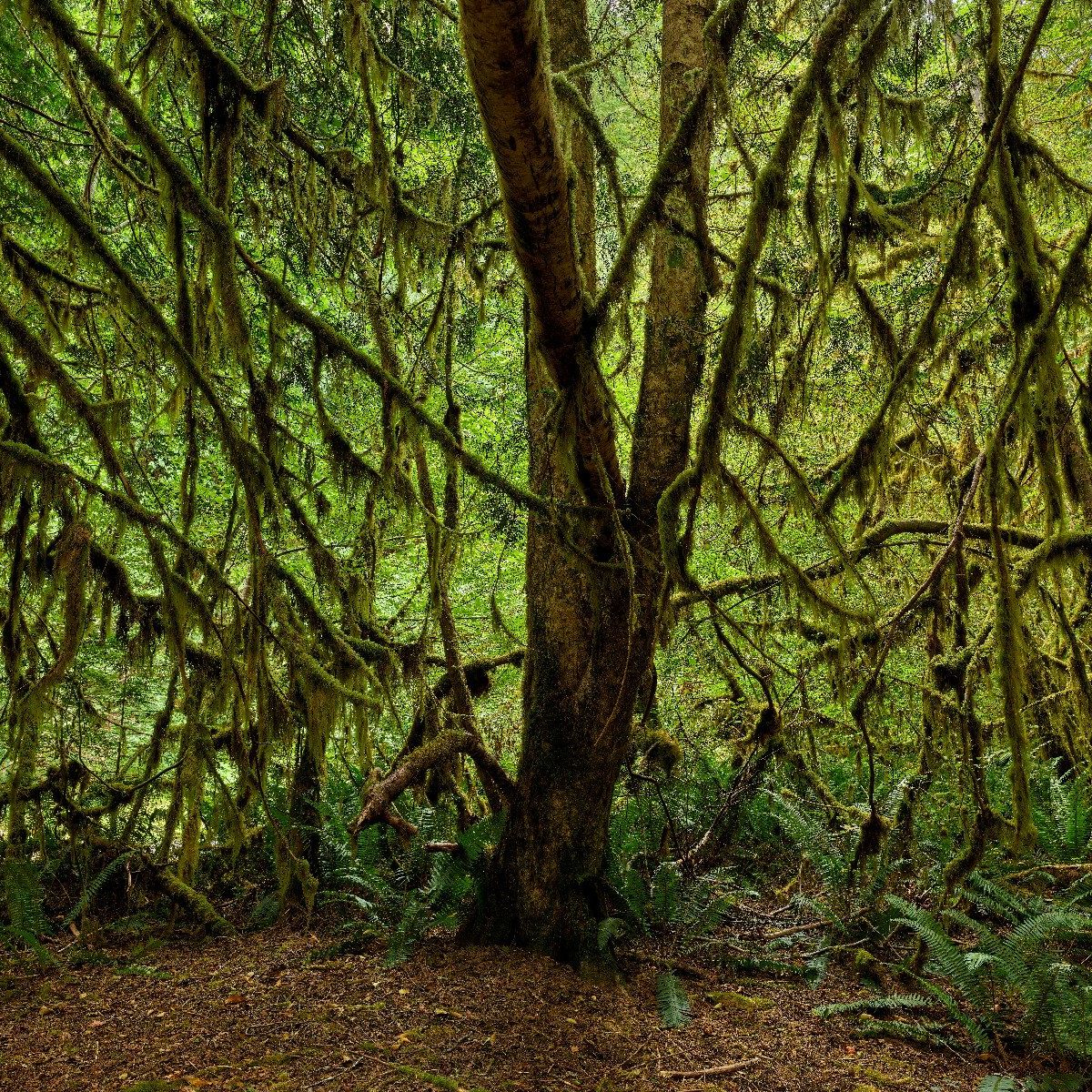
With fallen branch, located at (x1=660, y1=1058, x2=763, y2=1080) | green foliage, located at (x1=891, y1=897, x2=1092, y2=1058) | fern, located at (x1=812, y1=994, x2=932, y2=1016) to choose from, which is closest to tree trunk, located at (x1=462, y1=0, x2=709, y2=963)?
fallen branch, located at (x1=660, y1=1058, x2=763, y2=1080)

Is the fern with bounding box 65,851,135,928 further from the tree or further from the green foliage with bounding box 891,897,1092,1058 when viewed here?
the green foliage with bounding box 891,897,1092,1058

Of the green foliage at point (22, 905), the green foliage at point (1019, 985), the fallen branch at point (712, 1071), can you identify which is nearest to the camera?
the fallen branch at point (712, 1071)

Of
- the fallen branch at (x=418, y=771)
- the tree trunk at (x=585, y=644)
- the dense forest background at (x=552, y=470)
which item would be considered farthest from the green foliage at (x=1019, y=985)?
the fallen branch at (x=418, y=771)

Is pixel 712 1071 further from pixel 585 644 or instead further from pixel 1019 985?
pixel 585 644

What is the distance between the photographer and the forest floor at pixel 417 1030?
311cm

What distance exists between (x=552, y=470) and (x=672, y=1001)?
8.51ft

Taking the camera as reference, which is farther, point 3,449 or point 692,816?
point 692,816

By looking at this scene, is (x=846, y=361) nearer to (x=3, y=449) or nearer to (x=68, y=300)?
(x=68, y=300)

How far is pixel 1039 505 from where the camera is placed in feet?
18.9

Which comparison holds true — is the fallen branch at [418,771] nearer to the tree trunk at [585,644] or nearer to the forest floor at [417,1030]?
the tree trunk at [585,644]

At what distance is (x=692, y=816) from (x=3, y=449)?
5395 millimetres

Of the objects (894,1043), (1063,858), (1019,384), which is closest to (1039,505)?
(1063,858)

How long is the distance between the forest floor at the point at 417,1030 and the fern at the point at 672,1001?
0.16 ft

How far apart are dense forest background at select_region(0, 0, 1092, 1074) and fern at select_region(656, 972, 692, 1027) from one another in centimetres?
2
